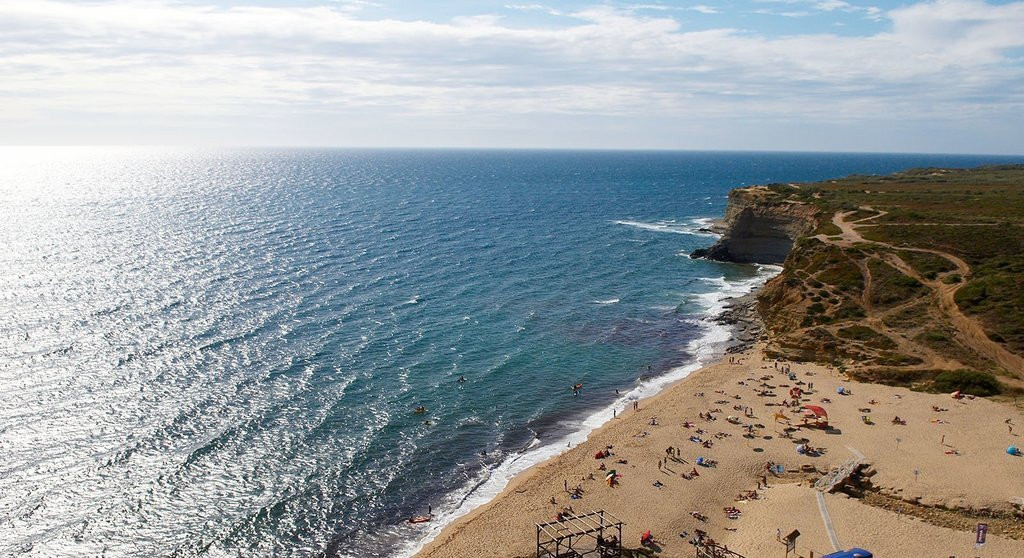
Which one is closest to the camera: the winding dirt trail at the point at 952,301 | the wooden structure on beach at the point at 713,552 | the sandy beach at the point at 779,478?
the wooden structure on beach at the point at 713,552

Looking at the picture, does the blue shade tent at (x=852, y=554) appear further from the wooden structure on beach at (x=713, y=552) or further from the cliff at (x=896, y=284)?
the cliff at (x=896, y=284)

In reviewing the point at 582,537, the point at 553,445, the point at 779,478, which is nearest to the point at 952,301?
the point at 779,478

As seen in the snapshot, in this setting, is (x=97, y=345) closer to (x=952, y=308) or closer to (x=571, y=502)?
(x=571, y=502)

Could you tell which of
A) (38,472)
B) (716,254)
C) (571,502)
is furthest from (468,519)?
(716,254)

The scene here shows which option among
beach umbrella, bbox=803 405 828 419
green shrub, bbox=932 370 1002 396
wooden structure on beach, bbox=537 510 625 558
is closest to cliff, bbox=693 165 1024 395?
green shrub, bbox=932 370 1002 396

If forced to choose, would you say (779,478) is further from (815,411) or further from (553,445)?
(553,445)

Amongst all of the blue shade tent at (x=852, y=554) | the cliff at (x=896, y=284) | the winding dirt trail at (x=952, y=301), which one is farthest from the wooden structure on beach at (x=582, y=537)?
the winding dirt trail at (x=952, y=301)

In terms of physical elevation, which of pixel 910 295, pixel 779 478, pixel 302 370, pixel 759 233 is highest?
pixel 759 233
